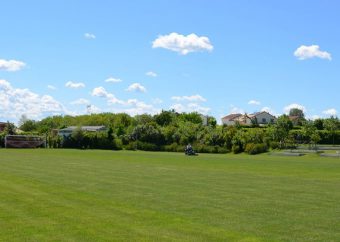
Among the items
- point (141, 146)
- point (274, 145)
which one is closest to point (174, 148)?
point (141, 146)

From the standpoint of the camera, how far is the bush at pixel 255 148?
207 feet

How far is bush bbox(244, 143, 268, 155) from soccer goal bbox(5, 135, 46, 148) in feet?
103

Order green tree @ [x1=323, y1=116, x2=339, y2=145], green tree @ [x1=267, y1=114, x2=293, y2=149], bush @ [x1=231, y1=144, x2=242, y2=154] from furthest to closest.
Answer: green tree @ [x1=323, y1=116, x2=339, y2=145], green tree @ [x1=267, y1=114, x2=293, y2=149], bush @ [x1=231, y1=144, x2=242, y2=154]

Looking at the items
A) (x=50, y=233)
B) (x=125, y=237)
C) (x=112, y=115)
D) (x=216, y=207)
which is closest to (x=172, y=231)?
(x=125, y=237)

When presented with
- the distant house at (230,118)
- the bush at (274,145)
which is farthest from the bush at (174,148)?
the distant house at (230,118)

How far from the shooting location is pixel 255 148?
63281mm

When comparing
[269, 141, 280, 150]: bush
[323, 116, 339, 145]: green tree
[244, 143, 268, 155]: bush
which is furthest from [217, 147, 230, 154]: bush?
[323, 116, 339, 145]: green tree

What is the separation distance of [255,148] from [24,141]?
116ft

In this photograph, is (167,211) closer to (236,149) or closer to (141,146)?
(236,149)

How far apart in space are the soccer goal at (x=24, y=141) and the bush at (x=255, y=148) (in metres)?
31.4

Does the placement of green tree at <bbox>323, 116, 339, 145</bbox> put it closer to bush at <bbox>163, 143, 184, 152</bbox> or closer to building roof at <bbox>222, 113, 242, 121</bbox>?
bush at <bbox>163, 143, 184, 152</bbox>

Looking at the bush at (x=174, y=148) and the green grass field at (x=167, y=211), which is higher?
the bush at (x=174, y=148)

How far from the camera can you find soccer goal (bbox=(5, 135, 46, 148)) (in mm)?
77375

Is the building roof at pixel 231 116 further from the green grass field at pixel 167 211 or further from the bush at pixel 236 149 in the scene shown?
the green grass field at pixel 167 211
